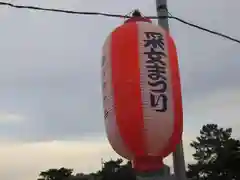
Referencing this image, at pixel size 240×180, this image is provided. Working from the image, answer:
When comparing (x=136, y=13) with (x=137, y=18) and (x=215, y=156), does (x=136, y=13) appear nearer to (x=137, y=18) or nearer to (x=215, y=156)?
(x=137, y=18)

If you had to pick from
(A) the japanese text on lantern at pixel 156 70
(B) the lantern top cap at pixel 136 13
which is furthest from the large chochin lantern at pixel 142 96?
A: (B) the lantern top cap at pixel 136 13

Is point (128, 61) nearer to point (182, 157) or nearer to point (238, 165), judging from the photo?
point (182, 157)

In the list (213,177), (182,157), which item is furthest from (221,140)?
(182,157)

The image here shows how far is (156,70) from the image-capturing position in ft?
15.1

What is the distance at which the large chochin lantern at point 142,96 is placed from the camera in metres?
4.46

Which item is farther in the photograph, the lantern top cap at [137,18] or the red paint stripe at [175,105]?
the lantern top cap at [137,18]

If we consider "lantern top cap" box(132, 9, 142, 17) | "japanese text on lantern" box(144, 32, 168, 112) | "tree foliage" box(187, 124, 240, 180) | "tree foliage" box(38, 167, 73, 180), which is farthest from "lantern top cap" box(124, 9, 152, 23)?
"tree foliage" box(38, 167, 73, 180)

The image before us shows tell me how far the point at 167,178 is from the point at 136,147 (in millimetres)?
710

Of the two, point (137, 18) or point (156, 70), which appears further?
point (137, 18)

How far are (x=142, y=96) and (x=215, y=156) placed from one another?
31.5 m

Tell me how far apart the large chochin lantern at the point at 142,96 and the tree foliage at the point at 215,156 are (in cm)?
2714

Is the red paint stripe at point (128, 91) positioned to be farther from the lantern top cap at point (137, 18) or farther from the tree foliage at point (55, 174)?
the tree foliage at point (55, 174)

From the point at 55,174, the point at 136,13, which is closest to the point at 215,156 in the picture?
the point at 55,174

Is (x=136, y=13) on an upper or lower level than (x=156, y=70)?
upper
